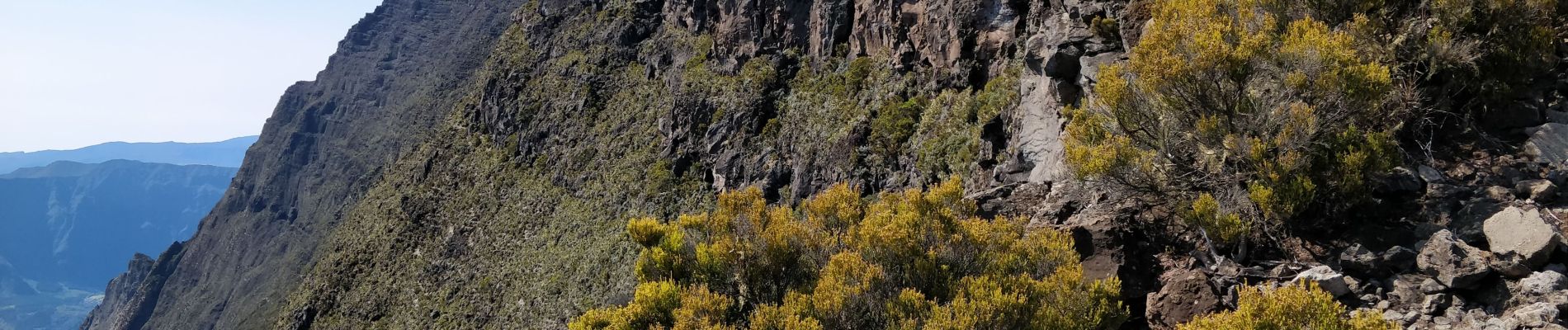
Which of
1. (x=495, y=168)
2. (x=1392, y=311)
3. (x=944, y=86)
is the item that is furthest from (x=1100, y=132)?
(x=495, y=168)

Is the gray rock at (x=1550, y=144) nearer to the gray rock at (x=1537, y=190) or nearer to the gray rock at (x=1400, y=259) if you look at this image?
the gray rock at (x=1537, y=190)

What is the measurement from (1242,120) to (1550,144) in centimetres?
304

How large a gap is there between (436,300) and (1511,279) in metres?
56.8

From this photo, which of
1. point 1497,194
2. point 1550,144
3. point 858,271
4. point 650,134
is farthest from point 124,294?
point 1550,144

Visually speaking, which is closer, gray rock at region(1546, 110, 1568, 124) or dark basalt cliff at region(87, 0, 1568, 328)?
gray rock at region(1546, 110, 1568, 124)

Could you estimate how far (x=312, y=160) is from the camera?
420ft

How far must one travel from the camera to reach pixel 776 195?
38.3 meters

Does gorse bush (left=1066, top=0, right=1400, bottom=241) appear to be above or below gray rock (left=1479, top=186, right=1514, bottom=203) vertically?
→ above

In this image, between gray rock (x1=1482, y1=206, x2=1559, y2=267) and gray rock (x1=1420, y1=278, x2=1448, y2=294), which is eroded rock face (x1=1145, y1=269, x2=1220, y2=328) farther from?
gray rock (x1=1482, y1=206, x2=1559, y2=267)

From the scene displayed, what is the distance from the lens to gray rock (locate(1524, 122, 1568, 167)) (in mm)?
7635

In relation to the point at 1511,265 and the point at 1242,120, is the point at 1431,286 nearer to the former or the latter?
the point at 1511,265

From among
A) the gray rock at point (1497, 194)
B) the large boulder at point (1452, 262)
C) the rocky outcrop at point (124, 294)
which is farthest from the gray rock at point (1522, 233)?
the rocky outcrop at point (124, 294)

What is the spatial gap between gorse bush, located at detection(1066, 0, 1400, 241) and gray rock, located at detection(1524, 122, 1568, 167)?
121 centimetres

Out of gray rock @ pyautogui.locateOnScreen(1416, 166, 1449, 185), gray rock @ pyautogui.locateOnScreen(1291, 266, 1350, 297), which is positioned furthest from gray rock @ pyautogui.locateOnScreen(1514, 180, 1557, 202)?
gray rock @ pyautogui.locateOnScreen(1291, 266, 1350, 297)
